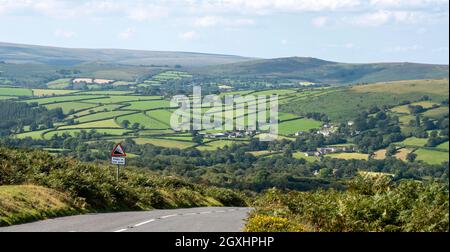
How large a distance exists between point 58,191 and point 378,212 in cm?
1225

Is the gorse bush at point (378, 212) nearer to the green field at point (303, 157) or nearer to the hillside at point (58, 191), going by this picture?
the hillside at point (58, 191)

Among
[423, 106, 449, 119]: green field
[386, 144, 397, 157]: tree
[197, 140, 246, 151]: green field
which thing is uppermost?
[423, 106, 449, 119]: green field

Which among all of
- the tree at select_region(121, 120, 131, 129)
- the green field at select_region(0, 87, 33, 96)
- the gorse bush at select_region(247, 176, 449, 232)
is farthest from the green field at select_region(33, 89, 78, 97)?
the gorse bush at select_region(247, 176, 449, 232)

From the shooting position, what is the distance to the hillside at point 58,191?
2102 centimetres

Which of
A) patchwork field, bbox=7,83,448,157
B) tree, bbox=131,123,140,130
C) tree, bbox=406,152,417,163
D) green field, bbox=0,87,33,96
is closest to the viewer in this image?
tree, bbox=406,152,417,163

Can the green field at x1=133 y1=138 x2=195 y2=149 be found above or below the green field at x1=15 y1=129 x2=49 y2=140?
below

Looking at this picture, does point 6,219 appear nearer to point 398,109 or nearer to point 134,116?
point 134,116

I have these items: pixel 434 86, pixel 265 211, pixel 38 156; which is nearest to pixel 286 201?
pixel 265 211

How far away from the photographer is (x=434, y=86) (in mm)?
192750

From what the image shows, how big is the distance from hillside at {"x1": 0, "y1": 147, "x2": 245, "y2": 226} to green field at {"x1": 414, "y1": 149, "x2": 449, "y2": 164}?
62.5 m

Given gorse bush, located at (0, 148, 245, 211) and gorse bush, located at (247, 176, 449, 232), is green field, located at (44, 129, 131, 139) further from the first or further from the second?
gorse bush, located at (247, 176, 449, 232)

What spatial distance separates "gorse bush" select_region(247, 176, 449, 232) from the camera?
15453mm

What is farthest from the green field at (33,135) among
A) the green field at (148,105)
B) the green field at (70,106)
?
the green field at (148,105)

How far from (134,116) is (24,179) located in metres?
120
